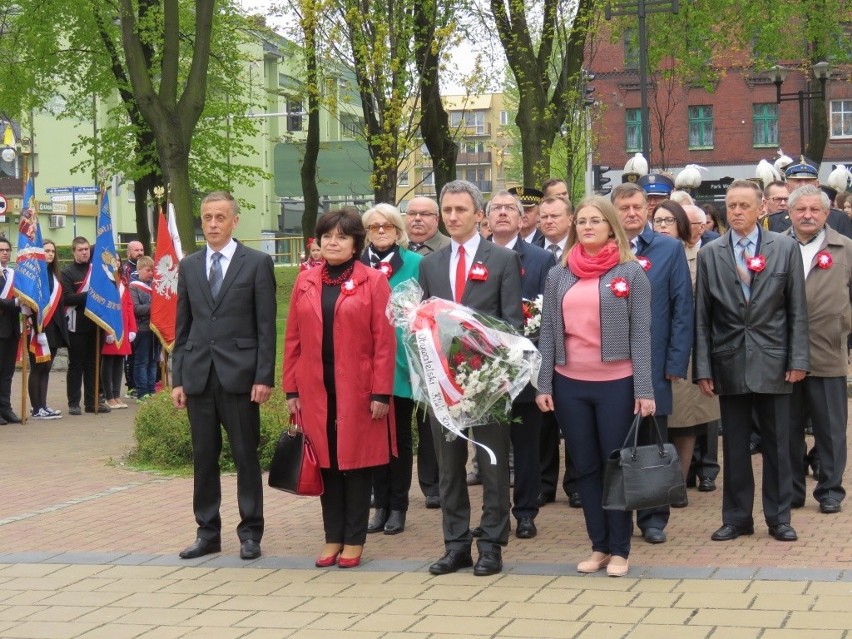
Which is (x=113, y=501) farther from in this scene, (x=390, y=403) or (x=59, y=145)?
(x=59, y=145)

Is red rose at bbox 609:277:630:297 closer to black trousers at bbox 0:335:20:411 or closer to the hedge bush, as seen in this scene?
the hedge bush

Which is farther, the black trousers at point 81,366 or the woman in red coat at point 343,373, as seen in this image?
the black trousers at point 81,366

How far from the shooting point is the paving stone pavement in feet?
19.9

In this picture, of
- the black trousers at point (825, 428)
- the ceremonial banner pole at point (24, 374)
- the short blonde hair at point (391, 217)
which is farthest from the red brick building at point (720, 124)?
the short blonde hair at point (391, 217)

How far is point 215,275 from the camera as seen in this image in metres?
7.91

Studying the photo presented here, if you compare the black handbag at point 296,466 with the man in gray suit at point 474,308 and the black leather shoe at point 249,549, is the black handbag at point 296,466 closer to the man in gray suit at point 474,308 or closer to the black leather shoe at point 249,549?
the black leather shoe at point 249,549

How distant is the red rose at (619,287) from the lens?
6.98 meters

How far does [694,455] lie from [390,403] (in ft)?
11.2

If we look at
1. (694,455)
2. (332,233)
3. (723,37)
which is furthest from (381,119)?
(723,37)

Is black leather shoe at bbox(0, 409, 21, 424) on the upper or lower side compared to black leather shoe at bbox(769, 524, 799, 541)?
lower

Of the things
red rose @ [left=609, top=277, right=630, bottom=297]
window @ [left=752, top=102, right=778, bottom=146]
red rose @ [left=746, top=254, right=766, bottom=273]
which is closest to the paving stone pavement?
red rose @ [left=609, top=277, right=630, bottom=297]

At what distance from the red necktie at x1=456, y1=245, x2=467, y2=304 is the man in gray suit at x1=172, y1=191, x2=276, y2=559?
1.14 metres

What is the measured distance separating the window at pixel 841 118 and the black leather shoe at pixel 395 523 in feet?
187

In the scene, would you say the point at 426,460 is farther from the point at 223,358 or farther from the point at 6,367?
the point at 6,367
